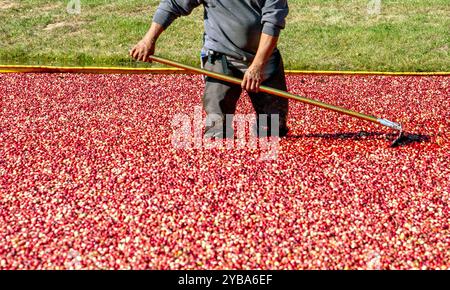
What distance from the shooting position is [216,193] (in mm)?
3408

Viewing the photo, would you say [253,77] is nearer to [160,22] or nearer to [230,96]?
[230,96]

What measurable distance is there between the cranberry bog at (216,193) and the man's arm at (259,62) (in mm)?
591

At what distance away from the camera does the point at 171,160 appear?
13.0ft

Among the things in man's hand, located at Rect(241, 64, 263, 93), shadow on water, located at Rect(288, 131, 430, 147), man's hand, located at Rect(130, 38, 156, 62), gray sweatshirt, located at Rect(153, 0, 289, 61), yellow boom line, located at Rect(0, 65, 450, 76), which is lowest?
shadow on water, located at Rect(288, 131, 430, 147)

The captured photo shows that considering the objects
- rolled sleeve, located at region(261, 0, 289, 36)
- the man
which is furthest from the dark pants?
rolled sleeve, located at region(261, 0, 289, 36)

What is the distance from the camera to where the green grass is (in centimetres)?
830

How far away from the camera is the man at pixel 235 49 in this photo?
378 cm

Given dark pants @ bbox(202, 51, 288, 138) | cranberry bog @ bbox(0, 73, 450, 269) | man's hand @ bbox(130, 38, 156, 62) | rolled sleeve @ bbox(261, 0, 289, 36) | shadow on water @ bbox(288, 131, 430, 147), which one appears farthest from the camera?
shadow on water @ bbox(288, 131, 430, 147)

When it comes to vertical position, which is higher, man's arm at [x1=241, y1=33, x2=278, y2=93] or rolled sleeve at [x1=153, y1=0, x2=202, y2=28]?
rolled sleeve at [x1=153, y1=0, x2=202, y2=28]

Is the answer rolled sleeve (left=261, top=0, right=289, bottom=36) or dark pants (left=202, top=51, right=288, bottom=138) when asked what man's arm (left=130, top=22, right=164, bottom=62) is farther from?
rolled sleeve (left=261, top=0, right=289, bottom=36)

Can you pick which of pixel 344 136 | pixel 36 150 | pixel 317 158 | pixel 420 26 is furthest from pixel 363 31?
pixel 36 150

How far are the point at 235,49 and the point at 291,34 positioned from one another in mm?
5844

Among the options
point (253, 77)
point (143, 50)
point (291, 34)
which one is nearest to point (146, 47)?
point (143, 50)

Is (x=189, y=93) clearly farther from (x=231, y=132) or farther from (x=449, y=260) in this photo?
(x=449, y=260)
